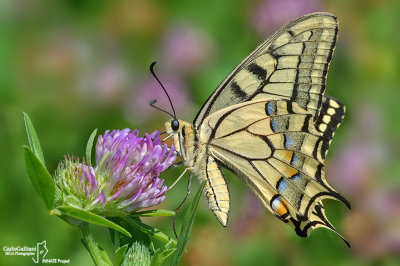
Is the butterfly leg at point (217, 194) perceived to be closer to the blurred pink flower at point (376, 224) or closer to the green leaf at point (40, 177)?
the green leaf at point (40, 177)

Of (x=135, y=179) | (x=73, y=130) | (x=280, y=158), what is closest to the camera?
(x=135, y=179)

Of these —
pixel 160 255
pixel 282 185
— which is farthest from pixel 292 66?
pixel 160 255

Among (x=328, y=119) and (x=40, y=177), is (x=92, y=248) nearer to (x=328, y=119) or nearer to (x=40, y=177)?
(x=40, y=177)

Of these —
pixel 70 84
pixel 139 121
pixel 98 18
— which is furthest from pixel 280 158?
pixel 98 18

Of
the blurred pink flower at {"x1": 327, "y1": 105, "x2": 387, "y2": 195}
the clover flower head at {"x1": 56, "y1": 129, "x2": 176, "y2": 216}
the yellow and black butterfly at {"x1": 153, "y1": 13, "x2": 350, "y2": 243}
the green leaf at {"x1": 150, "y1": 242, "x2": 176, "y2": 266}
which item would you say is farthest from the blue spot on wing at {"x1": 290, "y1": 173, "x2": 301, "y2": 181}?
the blurred pink flower at {"x1": 327, "y1": 105, "x2": 387, "y2": 195}

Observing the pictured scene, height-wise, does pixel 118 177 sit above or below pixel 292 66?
below

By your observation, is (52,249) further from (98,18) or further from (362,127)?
(98,18)

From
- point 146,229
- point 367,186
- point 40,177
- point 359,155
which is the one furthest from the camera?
point 359,155
